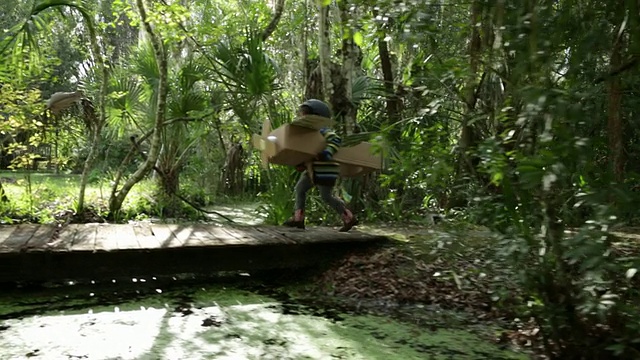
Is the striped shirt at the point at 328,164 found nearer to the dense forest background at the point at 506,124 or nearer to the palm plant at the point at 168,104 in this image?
the dense forest background at the point at 506,124

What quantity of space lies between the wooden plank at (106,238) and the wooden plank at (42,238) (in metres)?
0.28

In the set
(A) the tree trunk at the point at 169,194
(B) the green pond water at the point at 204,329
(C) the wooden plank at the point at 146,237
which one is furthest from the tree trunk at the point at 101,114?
(B) the green pond water at the point at 204,329

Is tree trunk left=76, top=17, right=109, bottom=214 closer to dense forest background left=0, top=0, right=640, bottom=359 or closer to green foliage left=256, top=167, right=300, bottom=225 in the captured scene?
dense forest background left=0, top=0, right=640, bottom=359

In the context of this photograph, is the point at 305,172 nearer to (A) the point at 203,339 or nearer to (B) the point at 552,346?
(A) the point at 203,339

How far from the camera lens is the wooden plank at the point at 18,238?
3.16m

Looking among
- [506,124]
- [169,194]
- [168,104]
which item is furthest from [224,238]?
[169,194]

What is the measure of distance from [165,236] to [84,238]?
52cm

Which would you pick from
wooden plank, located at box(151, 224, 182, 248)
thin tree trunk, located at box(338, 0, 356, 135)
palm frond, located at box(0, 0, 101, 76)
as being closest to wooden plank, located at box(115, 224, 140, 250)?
wooden plank, located at box(151, 224, 182, 248)

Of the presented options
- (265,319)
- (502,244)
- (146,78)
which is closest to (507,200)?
(502,244)

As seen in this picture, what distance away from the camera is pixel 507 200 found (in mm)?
2254

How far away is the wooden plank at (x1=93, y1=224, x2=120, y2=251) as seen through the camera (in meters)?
3.30

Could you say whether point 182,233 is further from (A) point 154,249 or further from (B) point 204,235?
(A) point 154,249

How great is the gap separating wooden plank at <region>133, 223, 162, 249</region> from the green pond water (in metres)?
0.28

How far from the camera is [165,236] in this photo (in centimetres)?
375
